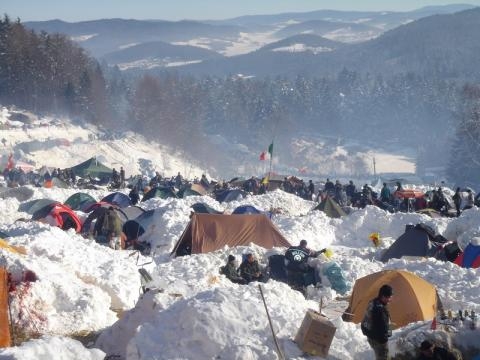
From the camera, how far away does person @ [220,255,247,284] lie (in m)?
13.7

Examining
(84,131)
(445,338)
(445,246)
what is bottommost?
(84,131)

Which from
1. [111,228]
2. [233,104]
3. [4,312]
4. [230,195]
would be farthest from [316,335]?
[233,104]

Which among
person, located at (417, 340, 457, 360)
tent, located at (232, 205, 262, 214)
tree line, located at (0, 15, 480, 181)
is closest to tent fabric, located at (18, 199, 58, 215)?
tent, located at (232, 205, 262, 214)

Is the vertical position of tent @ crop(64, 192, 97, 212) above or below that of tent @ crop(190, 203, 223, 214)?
below

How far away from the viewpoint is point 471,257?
15.5 meters

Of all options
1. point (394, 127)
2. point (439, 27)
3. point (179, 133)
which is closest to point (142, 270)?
point (179, 133)

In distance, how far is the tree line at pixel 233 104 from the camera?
7081cm

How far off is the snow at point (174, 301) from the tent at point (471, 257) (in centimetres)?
154

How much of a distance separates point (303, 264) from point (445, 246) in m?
4.04

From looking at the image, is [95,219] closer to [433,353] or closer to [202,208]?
[202,208]

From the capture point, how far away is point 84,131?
70.4 m

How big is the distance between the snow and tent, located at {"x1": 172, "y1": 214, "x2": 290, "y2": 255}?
71 centimetres

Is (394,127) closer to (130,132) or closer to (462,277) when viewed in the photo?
(130,132)

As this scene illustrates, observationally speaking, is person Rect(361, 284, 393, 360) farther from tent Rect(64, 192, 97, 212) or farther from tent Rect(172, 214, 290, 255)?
tent Rect(64, 192, 97, 212)
